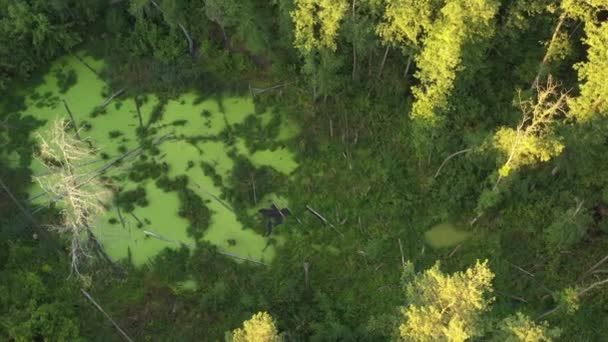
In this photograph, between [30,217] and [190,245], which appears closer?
[190,245]

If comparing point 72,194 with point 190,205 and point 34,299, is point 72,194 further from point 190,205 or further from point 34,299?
point 190,205

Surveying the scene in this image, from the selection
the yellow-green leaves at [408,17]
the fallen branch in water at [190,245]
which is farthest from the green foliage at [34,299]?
the yellow-green leaves at [408,17]

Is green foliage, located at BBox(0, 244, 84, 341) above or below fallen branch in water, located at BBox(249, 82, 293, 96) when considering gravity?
below

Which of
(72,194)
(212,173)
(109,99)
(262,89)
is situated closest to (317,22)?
(262,89)

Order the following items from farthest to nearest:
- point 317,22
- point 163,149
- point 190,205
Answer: point 163,149 < point 190,205 < point 317,22

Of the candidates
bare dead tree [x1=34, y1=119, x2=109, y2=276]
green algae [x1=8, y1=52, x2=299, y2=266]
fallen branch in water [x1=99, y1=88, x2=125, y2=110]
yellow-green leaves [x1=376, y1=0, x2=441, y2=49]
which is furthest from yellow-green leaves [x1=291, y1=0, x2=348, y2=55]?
fallen branch in water [x1=99, y1=88, x2=125, y2=110]

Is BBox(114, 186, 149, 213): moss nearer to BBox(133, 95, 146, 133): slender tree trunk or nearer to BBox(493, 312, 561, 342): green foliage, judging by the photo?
BBox(133, 95, 146, 133): slender tree trunk
